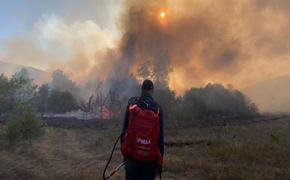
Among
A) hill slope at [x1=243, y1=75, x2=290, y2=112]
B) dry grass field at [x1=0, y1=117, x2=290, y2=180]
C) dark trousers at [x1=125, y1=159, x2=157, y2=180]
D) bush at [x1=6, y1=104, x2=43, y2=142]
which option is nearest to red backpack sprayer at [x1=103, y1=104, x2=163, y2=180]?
dark trousers at [x1=125, y1=159, x2=157, y2=180]

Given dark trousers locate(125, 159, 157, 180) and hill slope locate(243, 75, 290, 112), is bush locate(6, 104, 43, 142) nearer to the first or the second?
dark trousers locate(125, 159, 157, 180)

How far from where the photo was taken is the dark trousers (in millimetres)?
6555

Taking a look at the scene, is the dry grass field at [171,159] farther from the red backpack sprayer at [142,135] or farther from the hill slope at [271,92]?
the hill slope at [271,92]

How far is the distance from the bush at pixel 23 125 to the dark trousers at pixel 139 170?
1479 centimetres

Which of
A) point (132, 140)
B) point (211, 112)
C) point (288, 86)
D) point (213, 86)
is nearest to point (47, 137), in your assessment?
point (132, 140)

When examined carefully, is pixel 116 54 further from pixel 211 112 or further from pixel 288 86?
pixel 288 86

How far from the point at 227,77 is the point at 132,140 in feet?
168

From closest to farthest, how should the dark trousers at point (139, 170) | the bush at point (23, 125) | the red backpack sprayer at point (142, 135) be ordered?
the red backpack sprayer at point (142, 135), the dark trousers at point (139, 170), the bush at point (23, 125)

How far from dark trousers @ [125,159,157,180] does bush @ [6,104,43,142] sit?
14788 millimetres

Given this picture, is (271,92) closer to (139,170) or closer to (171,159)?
(171,159)

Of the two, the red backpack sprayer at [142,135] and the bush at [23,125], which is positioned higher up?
the bush at [23,125]

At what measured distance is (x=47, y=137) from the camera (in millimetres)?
23062

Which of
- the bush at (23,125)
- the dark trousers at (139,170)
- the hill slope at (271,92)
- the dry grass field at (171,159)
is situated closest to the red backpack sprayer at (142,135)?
the dark trousers at (139,170)

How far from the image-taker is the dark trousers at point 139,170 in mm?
6555
